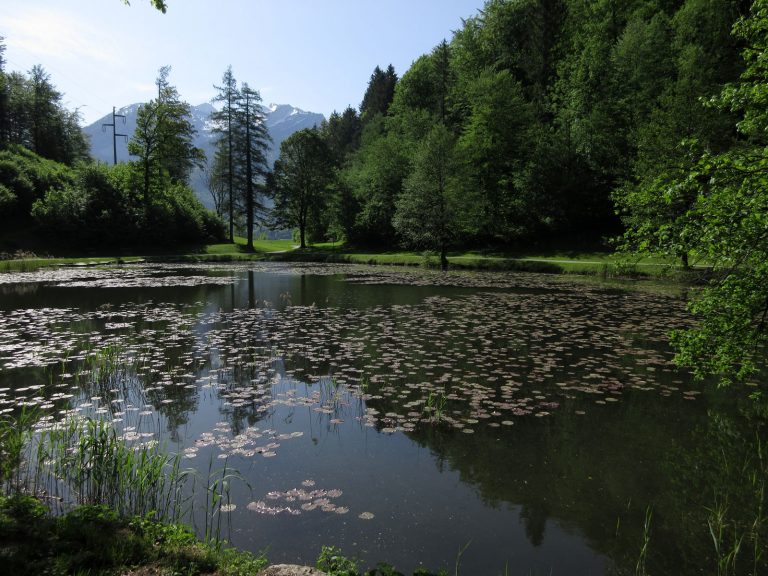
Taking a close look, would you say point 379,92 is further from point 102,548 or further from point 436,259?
point 102,548

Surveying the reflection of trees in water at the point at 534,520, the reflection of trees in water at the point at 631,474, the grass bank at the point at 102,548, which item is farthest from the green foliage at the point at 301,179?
the grass bank at the point at 102,548

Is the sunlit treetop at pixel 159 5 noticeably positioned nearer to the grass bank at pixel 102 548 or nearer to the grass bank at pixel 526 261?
the grass bank at pixel 102 548

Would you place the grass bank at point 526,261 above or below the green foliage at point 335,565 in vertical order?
above

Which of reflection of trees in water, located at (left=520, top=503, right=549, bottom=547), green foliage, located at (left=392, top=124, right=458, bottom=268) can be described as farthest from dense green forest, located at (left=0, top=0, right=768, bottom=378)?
reflection of trees in water, located at (left=520, top=503, right=549, bottom=547)

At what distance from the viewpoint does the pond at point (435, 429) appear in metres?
4.69

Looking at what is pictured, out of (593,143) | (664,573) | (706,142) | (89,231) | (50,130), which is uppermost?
(50,130)

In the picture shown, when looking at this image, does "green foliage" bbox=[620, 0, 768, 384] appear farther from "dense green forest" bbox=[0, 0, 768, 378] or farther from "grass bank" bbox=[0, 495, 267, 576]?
"dense green forest" bbox=[0, 0, 768, 378]

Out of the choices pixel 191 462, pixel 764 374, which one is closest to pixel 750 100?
pixel 764 374

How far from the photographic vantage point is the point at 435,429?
7.39m

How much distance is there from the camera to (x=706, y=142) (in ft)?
98.1

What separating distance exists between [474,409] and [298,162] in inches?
2279

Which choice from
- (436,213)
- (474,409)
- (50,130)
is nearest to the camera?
(474,409)

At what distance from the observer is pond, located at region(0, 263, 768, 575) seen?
469 centimetres

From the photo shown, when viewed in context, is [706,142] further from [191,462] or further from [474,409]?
[191,462]
